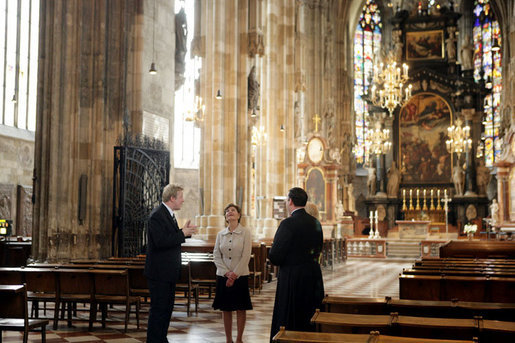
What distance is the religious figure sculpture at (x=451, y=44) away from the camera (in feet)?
135

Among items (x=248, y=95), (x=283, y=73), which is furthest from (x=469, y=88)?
(x=248, y=95)

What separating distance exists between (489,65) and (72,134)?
34846 mm

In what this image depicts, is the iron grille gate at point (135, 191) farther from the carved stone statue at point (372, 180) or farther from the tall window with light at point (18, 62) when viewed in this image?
the carved stone statue at point (372, 180)

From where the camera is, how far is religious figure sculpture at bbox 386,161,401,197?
41.1 m

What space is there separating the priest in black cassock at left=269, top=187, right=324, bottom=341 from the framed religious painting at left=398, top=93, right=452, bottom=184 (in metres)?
37.0

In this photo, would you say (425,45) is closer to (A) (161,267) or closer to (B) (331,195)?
(B) (331,195)

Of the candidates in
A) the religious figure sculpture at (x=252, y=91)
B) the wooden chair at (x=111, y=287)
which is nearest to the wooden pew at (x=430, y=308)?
the wooden chair at (x=111, y=287)

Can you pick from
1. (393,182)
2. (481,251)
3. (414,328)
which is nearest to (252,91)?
(481,251)

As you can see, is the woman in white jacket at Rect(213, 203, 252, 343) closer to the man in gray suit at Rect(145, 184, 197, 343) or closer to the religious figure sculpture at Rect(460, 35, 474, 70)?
the man in gray suit at Rect(145, 184, 197, 343)

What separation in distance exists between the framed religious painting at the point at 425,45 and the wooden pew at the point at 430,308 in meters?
39.4

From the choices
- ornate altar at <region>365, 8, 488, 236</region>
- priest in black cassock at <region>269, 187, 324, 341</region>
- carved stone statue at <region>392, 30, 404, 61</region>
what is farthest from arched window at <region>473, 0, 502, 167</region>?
priest in black cassock at <region>269, 187, 324, 341</region>

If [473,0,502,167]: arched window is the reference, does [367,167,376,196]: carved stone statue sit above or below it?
below

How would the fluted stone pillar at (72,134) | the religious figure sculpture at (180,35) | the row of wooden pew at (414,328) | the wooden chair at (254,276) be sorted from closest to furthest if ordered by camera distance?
the row of wooden pew at (414,328) → the wooden chair at (254,276) → the fluted stone pillar at (72,134) → the religious figure sculpture at (180,35)

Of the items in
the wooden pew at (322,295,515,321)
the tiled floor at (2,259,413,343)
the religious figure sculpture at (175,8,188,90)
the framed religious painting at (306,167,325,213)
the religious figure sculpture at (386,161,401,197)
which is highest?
the religious figure sculpture at (175,8,188,90)
